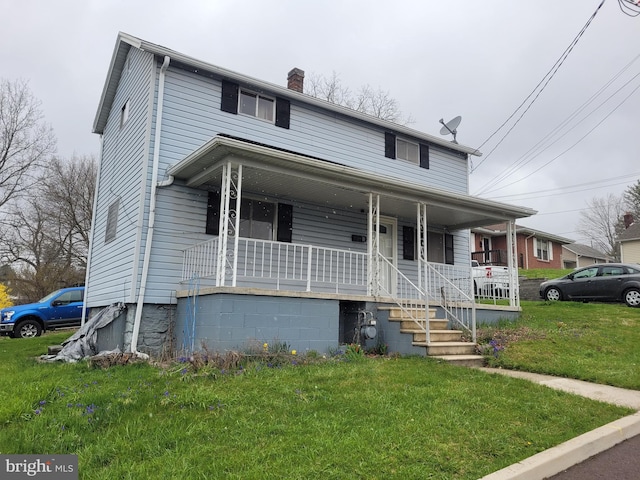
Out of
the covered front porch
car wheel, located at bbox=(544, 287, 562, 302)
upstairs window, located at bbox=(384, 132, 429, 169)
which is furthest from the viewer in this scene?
car wheel, located at bbox=(544, 287, 562, 302)

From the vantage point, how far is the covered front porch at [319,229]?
7.91m

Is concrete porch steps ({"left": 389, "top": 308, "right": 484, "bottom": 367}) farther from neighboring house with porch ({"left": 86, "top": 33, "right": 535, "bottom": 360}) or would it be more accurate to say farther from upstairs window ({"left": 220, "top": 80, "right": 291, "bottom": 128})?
upstairs window ({"left": 220, "top": 80, "right": 291, "bottom": 128})

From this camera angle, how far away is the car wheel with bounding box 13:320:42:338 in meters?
14.7

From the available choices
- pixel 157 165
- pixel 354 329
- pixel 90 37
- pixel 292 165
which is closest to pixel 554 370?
pixel 354 329

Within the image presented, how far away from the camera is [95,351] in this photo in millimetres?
9211

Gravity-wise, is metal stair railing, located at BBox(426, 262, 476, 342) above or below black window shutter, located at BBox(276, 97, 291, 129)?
below

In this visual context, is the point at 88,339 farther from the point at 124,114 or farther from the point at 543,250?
the point at 543,250

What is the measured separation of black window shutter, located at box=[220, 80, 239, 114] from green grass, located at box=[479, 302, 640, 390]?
7389mm

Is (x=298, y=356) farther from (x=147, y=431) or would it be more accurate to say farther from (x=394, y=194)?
(x=394, y=194)

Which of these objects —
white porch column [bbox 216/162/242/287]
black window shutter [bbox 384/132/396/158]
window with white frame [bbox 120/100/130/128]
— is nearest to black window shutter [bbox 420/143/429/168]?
black window shutter [bbox 384/132/396/158]

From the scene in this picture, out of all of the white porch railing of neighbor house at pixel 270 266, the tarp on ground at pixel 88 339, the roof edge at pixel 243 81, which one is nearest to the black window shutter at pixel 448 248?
the roof edge at pixel 243 81

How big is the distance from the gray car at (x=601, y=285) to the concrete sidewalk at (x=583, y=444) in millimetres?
8903

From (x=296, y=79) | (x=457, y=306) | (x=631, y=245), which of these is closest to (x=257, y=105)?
(x=296, y=79)

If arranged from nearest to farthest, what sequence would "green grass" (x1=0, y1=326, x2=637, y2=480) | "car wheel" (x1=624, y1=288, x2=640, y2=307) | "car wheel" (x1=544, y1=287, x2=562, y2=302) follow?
1. "green grass" (x1=0, y1=326, x2=637, y2=480)
2. "car wheel" (x1=624, y1=288, x2=640, y2=307)
3. "car wheel" (x1=544, y1=287, x2=562, y2=302)
